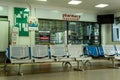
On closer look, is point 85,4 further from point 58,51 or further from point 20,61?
point 20,61

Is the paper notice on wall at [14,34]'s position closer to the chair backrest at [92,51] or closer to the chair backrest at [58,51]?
the chair backrest at [58,51]

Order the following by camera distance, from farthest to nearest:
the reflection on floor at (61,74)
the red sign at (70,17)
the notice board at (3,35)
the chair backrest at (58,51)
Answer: the red sign at (70,17)
the notice board at (3,35)
the chair backrest at (58,51)
the reflection on floor at (61,74)

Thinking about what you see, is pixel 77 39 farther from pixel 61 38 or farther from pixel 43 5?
pixel 43 5

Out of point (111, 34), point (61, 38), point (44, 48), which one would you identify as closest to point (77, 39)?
point (61, 38)

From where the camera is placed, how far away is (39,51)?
7773 mm

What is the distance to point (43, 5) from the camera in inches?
408

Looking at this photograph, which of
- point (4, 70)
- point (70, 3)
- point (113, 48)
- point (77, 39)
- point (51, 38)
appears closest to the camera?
point (4, 70)

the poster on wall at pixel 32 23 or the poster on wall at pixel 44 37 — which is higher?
the poster on wall at pixel 32 23

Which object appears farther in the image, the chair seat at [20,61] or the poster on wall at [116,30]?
the poster on wall at [116,30]

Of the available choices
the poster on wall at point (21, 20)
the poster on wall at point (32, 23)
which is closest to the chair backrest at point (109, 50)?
the poster on wall at point (32, 23)

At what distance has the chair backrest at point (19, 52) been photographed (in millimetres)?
7285

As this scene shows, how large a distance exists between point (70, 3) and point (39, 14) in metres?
1.68

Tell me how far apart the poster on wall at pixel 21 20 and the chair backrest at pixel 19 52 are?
95.2 inches

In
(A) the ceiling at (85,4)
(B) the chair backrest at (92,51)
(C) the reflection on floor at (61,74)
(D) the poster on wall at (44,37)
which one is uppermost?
(A) the ceiling at (85,4)
